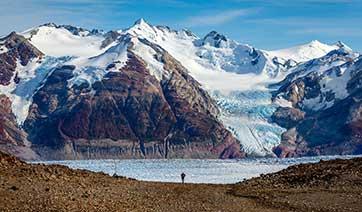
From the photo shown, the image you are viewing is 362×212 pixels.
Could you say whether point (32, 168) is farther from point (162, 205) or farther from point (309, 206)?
point (309, 206)

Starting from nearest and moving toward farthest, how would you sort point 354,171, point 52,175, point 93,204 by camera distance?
point 93,204
point 52,175
point 354,171

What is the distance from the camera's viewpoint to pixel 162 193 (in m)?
47.4

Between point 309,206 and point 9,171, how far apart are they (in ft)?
57.1

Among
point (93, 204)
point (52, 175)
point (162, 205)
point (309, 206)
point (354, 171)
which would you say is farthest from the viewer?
point (354, 171)

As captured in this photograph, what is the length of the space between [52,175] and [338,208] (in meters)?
16.7

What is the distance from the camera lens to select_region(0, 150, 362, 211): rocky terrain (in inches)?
1521

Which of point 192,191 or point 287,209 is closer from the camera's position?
point 287,209

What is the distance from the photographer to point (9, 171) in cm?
4697

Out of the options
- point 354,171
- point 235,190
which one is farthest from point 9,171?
point 354,171

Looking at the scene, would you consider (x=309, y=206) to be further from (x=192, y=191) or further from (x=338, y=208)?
(x=192, y=191)

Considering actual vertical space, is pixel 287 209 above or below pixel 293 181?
above

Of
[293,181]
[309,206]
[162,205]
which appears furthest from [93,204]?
[293,181]

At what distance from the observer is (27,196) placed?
38688mm

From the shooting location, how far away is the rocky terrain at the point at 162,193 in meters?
38.6
